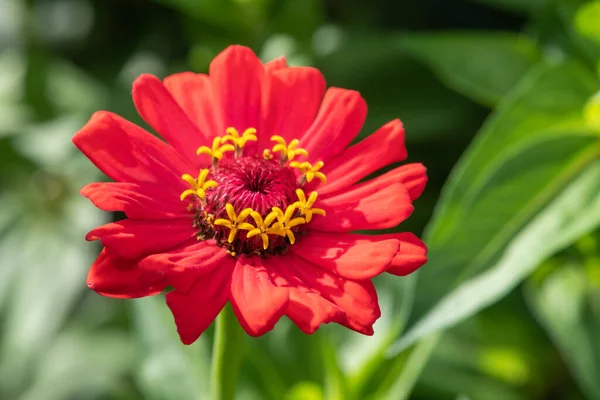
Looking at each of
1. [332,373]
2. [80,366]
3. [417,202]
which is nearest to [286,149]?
[332,373]

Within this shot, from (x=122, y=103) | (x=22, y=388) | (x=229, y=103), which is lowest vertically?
(x=22, y=388)

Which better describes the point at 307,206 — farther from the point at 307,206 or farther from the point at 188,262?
the point at 188,262

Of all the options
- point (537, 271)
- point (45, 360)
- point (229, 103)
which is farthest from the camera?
point (45, 360)

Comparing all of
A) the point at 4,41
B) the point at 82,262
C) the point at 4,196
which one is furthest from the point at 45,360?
the point at 4,41

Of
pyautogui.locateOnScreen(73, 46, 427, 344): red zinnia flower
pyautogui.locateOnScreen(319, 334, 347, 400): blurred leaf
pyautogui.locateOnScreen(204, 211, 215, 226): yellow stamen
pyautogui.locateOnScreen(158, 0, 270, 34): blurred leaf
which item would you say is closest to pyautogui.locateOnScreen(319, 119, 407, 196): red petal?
pyautogui.locateOnScreen(73, 46, 427, 344): red zinnia flower

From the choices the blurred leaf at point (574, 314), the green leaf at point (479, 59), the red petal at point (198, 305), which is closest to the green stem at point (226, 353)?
the red petal at point (198, 305)

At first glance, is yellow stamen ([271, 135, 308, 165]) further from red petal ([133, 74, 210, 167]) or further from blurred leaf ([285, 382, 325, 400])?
blurred leaf ([285, 382, 325, 400])

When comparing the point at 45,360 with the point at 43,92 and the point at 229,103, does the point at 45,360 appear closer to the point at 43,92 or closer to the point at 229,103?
the point at 43,92

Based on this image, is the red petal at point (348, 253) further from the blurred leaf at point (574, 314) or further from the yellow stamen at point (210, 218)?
the blurred leaf at point (574, 314)
